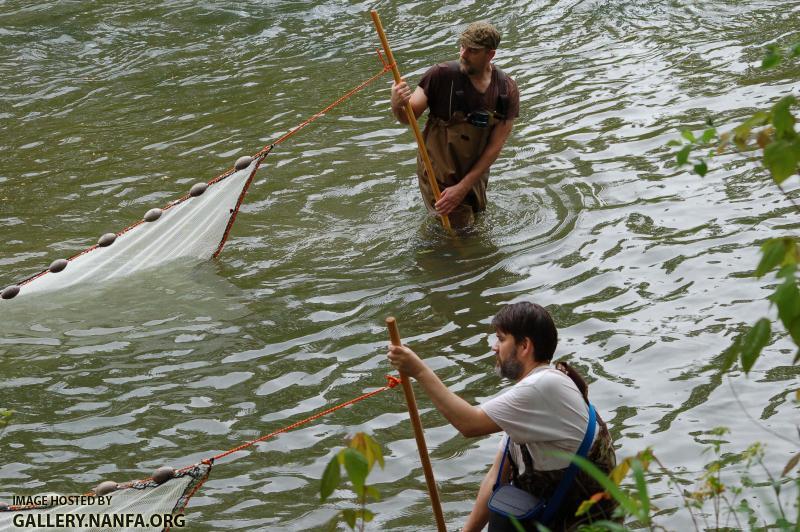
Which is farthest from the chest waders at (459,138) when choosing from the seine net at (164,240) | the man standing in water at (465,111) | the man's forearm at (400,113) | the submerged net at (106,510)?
the submerged net at (106,510)

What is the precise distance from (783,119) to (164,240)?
17.8 feet

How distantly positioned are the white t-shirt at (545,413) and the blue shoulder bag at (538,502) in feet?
0.09

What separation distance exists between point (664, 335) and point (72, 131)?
24.1 ft

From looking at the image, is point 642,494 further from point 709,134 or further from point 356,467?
point 709,134

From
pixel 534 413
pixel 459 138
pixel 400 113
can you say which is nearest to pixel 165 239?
pixel 400 113

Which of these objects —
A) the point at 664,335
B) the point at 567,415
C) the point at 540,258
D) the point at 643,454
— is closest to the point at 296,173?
the point at 540,258

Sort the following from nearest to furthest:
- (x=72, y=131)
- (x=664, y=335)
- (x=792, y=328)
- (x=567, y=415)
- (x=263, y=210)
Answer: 1. (x=792, y=328)
2. (x=567, y=415)
3. (x=664, y=335)
4. (x=263, y=210)
5. (x=72, y=131)

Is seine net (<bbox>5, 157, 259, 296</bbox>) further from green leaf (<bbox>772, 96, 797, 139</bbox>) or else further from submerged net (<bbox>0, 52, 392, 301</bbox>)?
green leaf (<bbox>772, 96, 797, 139</bbox>)

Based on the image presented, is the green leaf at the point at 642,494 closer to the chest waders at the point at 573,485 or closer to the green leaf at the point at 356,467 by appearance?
the green leaf at the point at 356,467

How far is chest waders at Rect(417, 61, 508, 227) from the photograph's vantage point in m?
7.57

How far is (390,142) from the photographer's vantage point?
33.8ft

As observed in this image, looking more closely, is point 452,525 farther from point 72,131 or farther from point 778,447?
point 72,131

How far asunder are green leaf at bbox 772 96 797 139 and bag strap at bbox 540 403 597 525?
Result: 5.37ft

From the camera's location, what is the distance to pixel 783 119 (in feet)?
9.21
